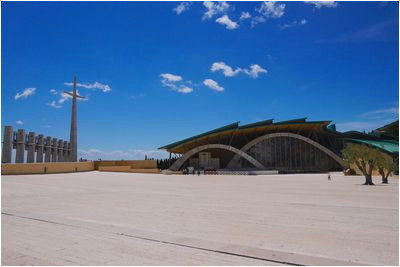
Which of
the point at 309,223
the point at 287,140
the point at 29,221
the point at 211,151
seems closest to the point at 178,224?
the point at 309,223

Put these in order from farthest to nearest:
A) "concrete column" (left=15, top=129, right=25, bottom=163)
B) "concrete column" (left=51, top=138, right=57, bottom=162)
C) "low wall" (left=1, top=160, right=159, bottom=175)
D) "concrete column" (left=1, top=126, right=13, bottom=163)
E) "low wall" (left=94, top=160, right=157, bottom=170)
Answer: "concrete column" (left=51, top=138, right=57, bottom=162) < "low wall" (left=94, top=160, right=157, bottom=170) < "concrete column" (left=15, top=129, right=25, bottom=163) < "concrete column" (left=1, top=126, right=13, bottom=163) < "low wall" (left=1, top=160, right=159, bottom=175)

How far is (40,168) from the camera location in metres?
44.2

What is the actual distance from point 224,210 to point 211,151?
55.2m

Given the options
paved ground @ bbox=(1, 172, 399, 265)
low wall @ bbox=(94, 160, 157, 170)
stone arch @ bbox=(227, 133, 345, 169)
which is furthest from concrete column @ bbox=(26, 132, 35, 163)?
paved ground @ bbox=(1, 172, 399, 265)

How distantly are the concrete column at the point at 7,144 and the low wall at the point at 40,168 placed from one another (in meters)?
5.11

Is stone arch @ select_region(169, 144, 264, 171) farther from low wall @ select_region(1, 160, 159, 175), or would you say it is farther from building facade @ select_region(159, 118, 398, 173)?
low wall @ select_region(1, 160, 159, 175)

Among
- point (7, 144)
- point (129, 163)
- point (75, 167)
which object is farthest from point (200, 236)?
point (129, 163)

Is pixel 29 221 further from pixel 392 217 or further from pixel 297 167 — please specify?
pixel 297 167

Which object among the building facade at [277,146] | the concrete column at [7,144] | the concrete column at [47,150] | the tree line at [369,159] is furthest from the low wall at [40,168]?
the tree line at [369,159]

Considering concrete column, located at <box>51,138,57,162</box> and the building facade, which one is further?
concrete column, located at <box>51,138,57,162</box>

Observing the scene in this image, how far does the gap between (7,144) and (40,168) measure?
5.68 metres

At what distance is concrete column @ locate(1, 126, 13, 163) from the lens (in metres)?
44.9

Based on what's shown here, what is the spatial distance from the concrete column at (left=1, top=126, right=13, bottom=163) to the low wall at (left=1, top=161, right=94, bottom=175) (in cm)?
511

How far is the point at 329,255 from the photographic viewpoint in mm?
6039
